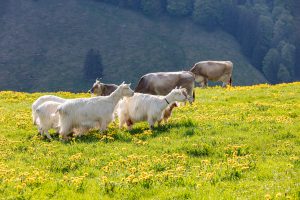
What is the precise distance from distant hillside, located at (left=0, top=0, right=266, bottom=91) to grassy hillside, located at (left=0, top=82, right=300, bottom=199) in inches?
4115

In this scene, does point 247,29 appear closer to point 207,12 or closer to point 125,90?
point 207,12

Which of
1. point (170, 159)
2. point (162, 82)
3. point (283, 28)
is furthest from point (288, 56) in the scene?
point (170, 159)

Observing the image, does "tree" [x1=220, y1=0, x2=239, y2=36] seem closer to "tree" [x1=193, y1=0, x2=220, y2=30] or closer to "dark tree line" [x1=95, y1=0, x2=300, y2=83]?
"dark tree line" [x1=95, y1=0, x2=300, y2=83]

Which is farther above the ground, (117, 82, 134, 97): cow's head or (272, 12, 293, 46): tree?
(117, 82, 134, 97): cow's head

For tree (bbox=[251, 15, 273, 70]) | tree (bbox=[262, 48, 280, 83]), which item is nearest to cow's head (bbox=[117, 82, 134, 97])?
tree (bbox=[262, 48, 280, 83])

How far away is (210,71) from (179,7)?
129989 millimetres

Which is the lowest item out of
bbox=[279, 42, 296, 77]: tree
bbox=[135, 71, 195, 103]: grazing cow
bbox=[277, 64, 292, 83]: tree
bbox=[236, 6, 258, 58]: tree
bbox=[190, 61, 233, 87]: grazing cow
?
bbox=[277, 64, 292, 83]: tree

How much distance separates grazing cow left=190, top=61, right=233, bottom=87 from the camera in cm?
4025

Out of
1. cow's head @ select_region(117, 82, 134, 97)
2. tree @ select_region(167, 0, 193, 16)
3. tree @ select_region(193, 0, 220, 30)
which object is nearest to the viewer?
cow's head @ select_region(117, 82, 134, 97)

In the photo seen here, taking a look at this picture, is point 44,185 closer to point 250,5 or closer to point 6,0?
point 6,0

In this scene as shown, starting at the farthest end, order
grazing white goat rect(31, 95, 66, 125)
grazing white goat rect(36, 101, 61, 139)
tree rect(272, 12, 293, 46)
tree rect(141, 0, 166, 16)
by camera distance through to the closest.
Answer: tree rect(141, 0, 166, 16) → tree rect(272, 12, 293, 46) → grazing white goat rect(31, 95, 66, 125) → grazing white goat rect(36, 101, 61, 139)

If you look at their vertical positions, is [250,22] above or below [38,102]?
below

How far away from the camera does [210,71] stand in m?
40.5

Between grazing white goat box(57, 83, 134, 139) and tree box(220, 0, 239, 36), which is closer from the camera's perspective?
grazing white goat box(57, 83, 134, 139)
